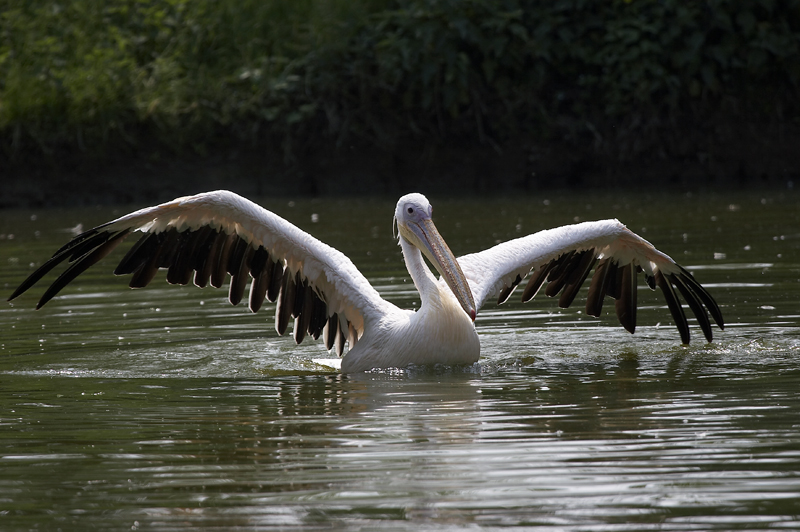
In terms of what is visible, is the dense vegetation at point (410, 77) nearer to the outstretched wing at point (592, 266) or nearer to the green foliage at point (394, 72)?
the green foliage at point (394, 72)

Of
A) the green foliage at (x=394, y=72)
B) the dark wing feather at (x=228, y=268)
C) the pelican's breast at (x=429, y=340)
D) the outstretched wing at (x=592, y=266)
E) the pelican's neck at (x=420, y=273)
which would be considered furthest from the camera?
the green foliage at (x=394, y=72)

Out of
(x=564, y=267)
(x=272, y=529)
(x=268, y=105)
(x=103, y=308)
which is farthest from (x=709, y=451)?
(x=268, y=105)

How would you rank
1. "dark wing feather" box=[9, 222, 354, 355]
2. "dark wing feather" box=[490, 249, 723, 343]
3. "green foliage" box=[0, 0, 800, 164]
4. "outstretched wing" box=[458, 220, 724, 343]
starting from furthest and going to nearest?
"green foliage" box=[0, 0, 800, 164] < "dark wing feather" box=[490, 249, 723, 343] < "outstretched wing" box=[458, 220, 724, 343] < "dark wing feather" box=[9, 222, 354, 355]

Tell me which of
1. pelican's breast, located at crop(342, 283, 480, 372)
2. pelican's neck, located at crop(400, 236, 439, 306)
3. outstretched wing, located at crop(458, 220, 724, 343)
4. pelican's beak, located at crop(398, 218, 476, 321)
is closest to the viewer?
pelican's beak, located at crop(398, 218, 476, 321)

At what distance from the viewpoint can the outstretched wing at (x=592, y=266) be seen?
661 cm

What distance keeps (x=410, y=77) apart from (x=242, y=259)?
1283 centimetres

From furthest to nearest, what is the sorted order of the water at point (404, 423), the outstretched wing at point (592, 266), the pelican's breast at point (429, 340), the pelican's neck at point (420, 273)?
the outstretched wing at point (592, 266), the pelican's neck at point (420, 273), the pelican's breast at point (429, 340), the water at point (404, 423)

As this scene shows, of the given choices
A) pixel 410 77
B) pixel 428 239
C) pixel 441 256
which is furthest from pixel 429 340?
pixel 410 77

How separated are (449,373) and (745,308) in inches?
95.1

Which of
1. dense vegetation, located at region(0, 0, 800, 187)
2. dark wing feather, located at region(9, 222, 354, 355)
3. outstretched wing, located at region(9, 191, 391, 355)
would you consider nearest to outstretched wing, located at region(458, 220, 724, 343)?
outstretched wing, located at region(9, 191, 391, 355)

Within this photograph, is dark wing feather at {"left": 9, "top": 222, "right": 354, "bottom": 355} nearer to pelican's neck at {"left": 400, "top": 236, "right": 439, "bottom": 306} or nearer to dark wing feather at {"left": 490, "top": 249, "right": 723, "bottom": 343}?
pelican's neck at {"left": 400, "top": 236, "right": 439, "bottom": 306}

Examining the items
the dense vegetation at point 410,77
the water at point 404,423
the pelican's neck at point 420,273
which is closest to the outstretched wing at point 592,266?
the water at point 404,423

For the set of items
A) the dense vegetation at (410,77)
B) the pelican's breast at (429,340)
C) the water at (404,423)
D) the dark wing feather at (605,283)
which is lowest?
the water at (404,423)

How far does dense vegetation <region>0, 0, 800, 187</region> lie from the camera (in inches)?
717
